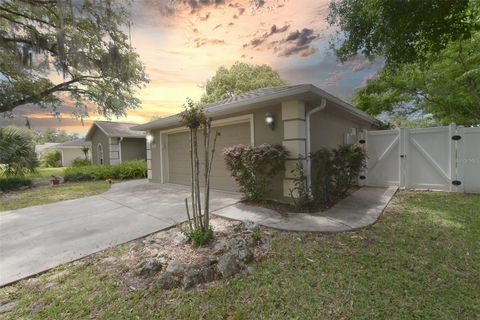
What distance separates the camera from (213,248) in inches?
131

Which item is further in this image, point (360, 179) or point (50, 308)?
point (360, 179)

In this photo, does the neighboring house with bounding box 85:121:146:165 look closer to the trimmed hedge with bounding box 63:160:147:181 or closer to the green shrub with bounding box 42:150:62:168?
the trimmed hedge with bounding box 63:160:147:181

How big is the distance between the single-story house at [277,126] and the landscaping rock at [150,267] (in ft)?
11.1

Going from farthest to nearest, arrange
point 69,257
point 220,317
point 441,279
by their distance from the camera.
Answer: point 69,257 < point 441,279 < point 220,317

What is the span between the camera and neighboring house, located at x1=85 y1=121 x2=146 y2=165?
48.8 ft

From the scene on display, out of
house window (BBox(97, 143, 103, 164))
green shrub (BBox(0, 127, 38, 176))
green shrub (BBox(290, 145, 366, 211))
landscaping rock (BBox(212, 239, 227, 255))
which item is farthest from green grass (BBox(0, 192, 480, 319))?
house window (BBox(97, 143, 103, 164))

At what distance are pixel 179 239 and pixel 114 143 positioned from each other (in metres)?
13.4

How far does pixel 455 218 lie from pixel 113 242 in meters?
6.15

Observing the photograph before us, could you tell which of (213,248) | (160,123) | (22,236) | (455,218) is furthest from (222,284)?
(160,123)

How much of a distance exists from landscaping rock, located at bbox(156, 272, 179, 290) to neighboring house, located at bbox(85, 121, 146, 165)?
45.6 feet

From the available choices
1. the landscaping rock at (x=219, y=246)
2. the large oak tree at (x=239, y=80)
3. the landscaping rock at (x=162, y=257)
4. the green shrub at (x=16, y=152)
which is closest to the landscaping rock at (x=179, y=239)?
the landscaping rock at (x=162, y=257)

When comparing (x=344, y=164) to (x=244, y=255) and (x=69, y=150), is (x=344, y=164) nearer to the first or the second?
(x=244, y=255)

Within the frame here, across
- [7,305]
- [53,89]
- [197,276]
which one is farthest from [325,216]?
[53,89]

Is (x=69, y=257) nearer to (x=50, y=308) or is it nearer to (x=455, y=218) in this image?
(x=50, y=308)
